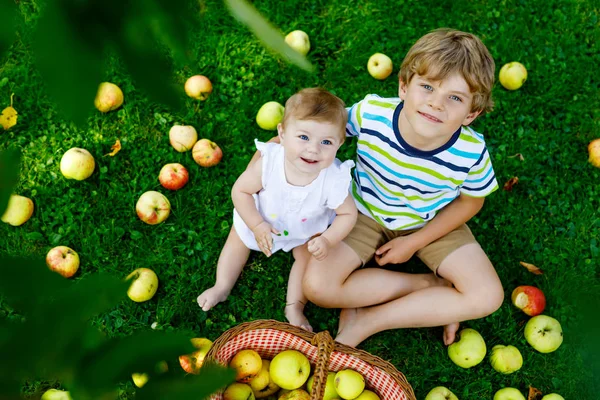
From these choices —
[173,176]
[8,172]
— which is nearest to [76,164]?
[173,176]

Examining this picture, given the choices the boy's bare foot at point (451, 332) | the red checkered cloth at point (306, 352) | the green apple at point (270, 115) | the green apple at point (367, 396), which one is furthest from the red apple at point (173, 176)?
the boy's bare foot at point (451, 332)

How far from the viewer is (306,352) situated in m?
2.24

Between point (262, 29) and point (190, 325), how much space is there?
7.54 ft

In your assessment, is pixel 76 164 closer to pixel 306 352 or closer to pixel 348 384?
pixel 306 352

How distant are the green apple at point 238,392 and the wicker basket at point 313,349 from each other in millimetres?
106

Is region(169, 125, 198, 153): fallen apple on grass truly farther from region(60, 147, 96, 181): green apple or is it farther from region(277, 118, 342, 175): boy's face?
region(277, 118, 342, 175): boy's face

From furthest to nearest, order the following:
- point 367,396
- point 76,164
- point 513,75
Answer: point 513,75, point 76,164, point 367,396

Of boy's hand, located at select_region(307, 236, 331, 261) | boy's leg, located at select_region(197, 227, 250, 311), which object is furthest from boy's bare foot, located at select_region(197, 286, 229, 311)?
boy's hand, located at select_region(307, 236, 331, 261)

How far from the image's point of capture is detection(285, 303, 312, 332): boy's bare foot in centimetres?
247

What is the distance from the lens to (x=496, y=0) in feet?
11.0

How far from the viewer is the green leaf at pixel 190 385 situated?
33 centimetres

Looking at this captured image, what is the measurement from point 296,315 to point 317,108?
1.00 metres

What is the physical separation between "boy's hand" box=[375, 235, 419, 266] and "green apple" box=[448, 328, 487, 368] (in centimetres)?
44

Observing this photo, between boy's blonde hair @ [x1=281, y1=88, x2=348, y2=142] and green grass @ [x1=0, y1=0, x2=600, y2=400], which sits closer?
boy's blonde hair @ [x1=281, y1=88, x2=348, y2=142]
